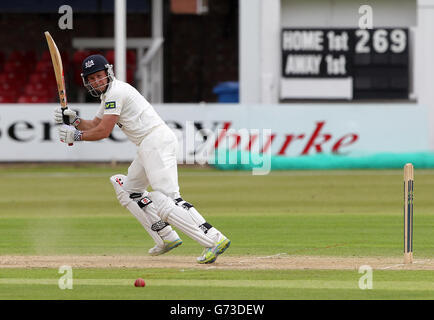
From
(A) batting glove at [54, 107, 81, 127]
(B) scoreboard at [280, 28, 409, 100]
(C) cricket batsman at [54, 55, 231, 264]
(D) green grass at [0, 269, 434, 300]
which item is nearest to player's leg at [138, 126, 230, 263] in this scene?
(C) cricket batsman at [54, 55, 231, 264]

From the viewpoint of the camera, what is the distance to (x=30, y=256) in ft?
36.4

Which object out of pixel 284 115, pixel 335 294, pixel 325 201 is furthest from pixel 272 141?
pixel 335 294

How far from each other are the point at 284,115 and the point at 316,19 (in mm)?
5917

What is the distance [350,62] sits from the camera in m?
28.3

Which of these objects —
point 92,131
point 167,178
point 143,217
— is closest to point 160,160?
point 167,178

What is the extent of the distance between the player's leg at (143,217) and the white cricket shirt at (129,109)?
616mm

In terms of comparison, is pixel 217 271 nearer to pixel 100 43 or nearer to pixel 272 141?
pixel 272 141

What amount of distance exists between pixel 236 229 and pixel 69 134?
427 cm

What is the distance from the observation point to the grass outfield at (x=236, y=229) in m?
Result: 8.51

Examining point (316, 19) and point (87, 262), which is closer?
point (87, 262)

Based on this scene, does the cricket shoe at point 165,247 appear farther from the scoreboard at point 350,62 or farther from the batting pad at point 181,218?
the scoreboard at point 350,62

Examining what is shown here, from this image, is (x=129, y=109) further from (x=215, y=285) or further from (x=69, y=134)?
(x=215, y=285)

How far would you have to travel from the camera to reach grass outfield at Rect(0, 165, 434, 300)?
8.51m

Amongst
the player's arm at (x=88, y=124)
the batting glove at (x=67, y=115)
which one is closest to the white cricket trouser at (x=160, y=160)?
the player's arm at (x=88, y=124)
